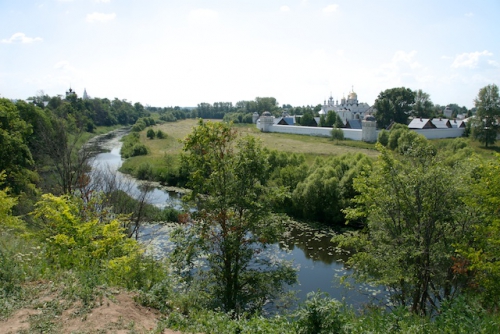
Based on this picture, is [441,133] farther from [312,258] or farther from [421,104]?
[312,258]

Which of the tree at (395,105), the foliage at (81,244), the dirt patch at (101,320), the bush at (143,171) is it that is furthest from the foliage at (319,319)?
the tree at (395,105)

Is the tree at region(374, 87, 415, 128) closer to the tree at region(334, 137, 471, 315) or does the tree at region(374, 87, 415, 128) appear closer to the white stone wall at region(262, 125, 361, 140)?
the white stone wall at region(262, 125, 361, 140)

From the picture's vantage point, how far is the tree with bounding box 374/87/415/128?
5741 cm

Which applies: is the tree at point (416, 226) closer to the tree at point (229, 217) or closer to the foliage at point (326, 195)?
the tree at point (229, 217)

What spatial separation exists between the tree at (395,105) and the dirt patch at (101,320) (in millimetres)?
58274

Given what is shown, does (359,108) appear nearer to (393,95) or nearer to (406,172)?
(393,95)

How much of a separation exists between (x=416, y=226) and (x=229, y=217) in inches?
181

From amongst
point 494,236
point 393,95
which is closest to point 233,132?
point 494,236

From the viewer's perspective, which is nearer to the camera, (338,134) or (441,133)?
(441,133)

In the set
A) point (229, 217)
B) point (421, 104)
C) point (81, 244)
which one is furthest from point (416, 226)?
point (421, 104)

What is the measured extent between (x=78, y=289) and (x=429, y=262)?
24.4 feet

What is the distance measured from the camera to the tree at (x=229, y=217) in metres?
9.15

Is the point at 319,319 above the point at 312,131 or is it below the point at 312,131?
below

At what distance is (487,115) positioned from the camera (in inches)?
1635
